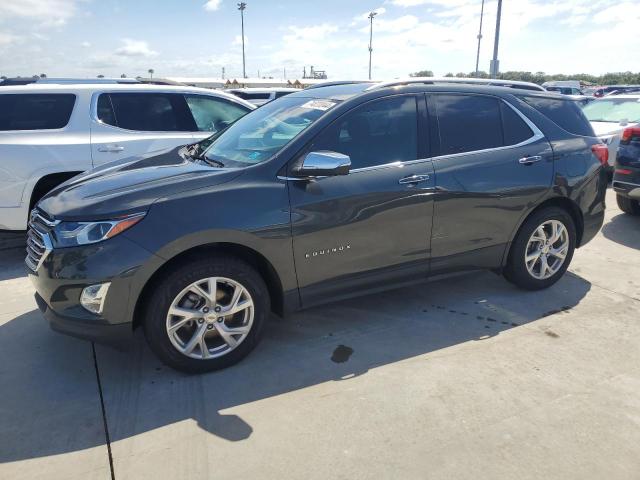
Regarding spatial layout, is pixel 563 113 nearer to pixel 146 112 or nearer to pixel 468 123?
pixel 468 123

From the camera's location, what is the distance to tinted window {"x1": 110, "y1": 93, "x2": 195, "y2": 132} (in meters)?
5.68

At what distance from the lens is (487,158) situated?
389cm

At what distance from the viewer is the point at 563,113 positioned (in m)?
4.37

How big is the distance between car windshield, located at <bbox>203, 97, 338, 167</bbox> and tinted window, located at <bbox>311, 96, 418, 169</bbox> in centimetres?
18

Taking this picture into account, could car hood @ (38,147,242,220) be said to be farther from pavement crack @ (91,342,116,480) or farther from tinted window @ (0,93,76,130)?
tinted window @ (0,93,76,130)

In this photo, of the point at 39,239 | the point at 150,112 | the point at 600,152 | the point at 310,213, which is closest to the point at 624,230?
the point at 600,152

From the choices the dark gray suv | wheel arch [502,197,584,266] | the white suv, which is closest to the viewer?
the dark gray suv

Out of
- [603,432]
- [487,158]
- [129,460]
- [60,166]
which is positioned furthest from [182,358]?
[60,166]

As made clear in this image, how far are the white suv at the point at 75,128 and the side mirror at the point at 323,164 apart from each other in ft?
10.2

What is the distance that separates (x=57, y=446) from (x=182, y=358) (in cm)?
78

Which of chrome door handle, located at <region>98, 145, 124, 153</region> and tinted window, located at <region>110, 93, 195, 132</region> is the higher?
tinted window, located at <region>110, 93, 195, 132</region>

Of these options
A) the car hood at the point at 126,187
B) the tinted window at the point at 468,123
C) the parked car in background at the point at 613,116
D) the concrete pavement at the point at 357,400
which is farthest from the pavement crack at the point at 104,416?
the parked car in background at the point at 613,116

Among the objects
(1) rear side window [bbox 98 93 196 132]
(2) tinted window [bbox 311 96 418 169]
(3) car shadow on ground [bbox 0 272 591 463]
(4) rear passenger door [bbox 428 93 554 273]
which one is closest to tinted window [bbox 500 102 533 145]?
(4) rear passenger door [bbox 428 93 554 273]

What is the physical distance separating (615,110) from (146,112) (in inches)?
362
